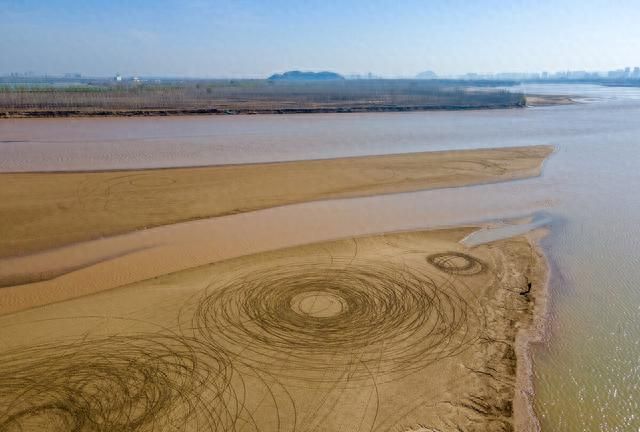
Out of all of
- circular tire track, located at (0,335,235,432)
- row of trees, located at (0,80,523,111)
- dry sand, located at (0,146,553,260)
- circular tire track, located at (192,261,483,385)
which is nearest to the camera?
circular tire track, located at (0,335,235,432)

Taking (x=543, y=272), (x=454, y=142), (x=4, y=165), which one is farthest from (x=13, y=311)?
(x=454, y=142)

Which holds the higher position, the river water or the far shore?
the far shore

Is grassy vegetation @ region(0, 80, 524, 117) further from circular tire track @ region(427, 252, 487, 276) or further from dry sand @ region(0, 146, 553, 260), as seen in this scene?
circular tire track @ region(427, 252, 487, 276)

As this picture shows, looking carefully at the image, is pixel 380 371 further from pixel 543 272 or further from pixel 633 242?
pixel 633 242

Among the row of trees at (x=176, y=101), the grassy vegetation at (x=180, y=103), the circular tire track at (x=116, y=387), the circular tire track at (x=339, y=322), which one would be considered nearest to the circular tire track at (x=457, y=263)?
the circular tire track at (x=339, y=322)

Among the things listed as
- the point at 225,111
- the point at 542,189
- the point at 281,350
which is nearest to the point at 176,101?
the point at 225,111

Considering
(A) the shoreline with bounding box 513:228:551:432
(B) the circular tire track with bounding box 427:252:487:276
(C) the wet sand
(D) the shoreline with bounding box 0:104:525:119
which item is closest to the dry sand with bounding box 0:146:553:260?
(C) the wet sand

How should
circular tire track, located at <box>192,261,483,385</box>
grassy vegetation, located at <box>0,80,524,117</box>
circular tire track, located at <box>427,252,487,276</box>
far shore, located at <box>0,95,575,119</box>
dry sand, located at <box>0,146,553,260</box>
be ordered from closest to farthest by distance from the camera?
circular tire track, located at <box>192,261,483,385</box>, circular tire track, located at <box>427,252,487,276</box>, dry sand, located at <box>0,146,553,260</box>, far shore, located at <box>0,95,575,119</box>, grassy vegetation, located at <box>0,80,524,117</box>

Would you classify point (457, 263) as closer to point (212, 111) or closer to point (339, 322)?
point (339, 322)
